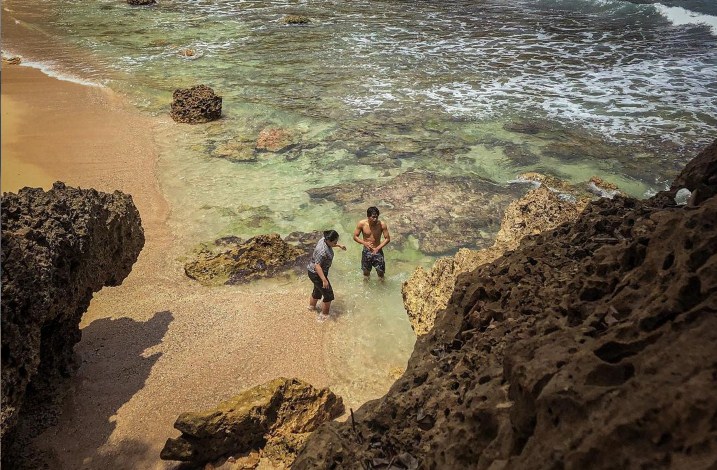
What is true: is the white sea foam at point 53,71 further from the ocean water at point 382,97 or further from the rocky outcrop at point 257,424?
the rocky outcrop at point 257,424

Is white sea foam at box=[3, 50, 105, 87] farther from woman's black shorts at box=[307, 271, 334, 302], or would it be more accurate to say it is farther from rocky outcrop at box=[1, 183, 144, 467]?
woman's black shorts at box=[307, 271, 334, 302]

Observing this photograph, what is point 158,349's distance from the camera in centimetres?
719

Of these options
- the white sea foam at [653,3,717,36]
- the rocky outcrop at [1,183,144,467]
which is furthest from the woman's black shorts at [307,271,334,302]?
the white sea foam at [653,3,717,36]

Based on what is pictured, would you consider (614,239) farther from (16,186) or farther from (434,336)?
(16,186)

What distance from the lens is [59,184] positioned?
6.28 meters

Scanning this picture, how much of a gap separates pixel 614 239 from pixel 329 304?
4.99 metres

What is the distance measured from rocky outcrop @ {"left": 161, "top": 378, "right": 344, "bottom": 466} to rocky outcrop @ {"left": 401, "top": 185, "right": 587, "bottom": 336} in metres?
1.72

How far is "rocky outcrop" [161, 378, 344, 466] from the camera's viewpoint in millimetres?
5262

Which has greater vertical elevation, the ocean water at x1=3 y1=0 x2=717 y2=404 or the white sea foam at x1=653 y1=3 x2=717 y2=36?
the white sea foam at x1=653 y1=3 x2=717 y2=36

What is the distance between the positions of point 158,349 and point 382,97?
40.7 ft

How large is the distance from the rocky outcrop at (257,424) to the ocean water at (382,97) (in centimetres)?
102

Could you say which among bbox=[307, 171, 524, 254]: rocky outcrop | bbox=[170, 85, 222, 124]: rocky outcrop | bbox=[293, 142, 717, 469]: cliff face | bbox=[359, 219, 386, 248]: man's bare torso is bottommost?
bbox=[307, 171, 524, 254]: rocky outcrop

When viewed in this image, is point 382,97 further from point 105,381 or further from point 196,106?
point 105,381

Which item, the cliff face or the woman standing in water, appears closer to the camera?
the cliff face
